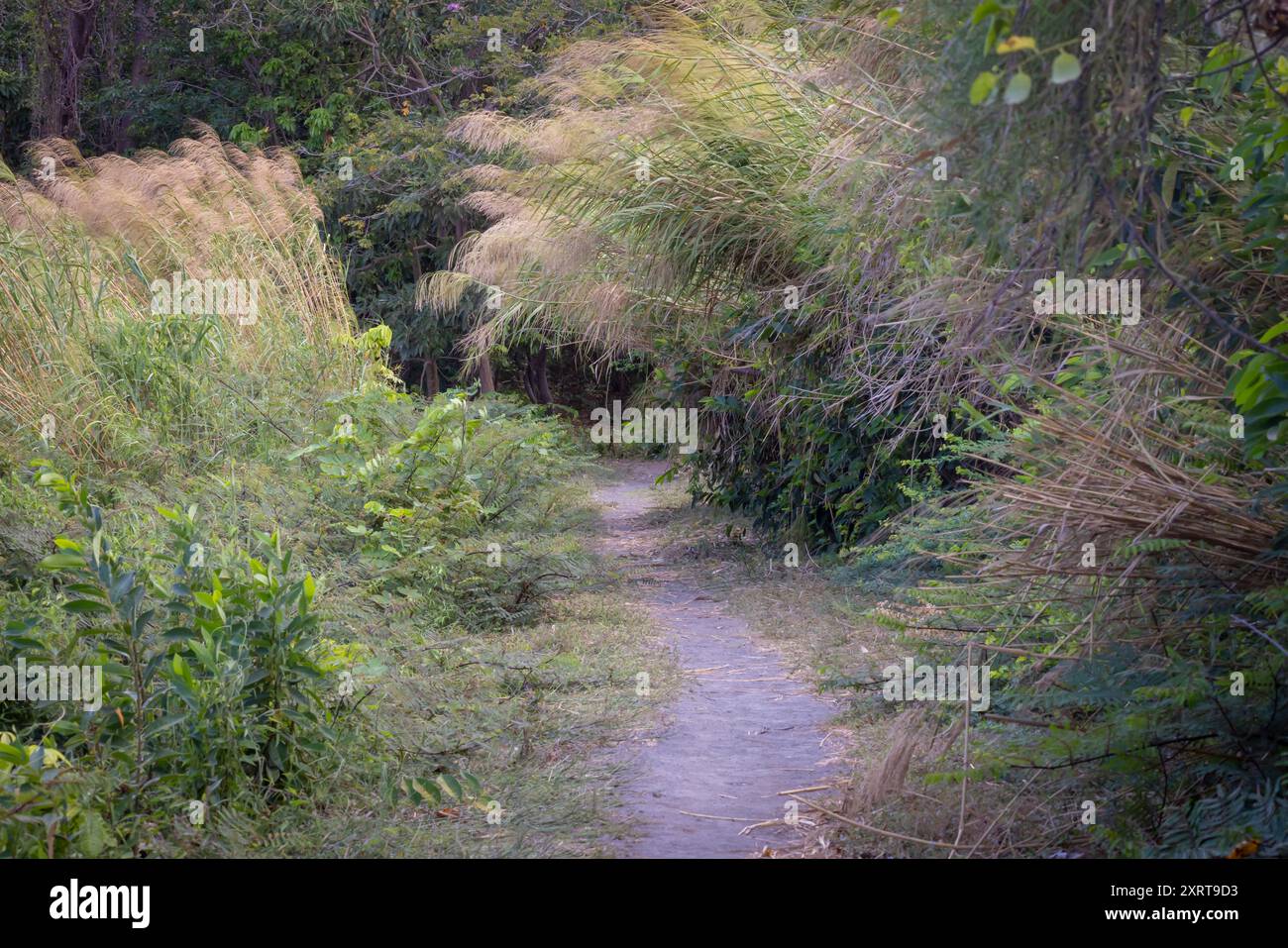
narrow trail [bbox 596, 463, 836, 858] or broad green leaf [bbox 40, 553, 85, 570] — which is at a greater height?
broad green leaf [bbox 40, 553, 85, 570]

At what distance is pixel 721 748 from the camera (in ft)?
16.0

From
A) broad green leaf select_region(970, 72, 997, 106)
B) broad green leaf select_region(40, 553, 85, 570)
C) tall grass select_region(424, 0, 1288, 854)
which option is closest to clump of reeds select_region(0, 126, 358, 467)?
broad green leaf select_region(40, 553, 85, 570)

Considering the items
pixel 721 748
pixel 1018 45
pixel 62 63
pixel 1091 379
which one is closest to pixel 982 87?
pixel 1018 45

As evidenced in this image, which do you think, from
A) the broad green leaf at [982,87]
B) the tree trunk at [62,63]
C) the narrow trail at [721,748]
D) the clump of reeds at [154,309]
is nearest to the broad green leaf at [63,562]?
the narrow trail at [721,748]

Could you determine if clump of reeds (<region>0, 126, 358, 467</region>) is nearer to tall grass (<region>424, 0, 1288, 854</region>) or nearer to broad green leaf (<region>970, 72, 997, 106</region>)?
tall grass (<region>424, 0, 1288, 854</region>)

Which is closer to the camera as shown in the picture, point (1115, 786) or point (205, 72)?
point (1115, 786)

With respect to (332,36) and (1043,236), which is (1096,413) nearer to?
(1043,236)

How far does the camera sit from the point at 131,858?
3.18m

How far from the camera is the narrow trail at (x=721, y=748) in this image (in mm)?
3908

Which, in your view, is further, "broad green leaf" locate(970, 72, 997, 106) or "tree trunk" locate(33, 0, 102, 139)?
"tree trunk" locate(33, 0, 102, 139)

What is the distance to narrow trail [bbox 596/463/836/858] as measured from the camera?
391 cm

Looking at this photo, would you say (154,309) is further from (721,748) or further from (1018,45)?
(1018,45)
